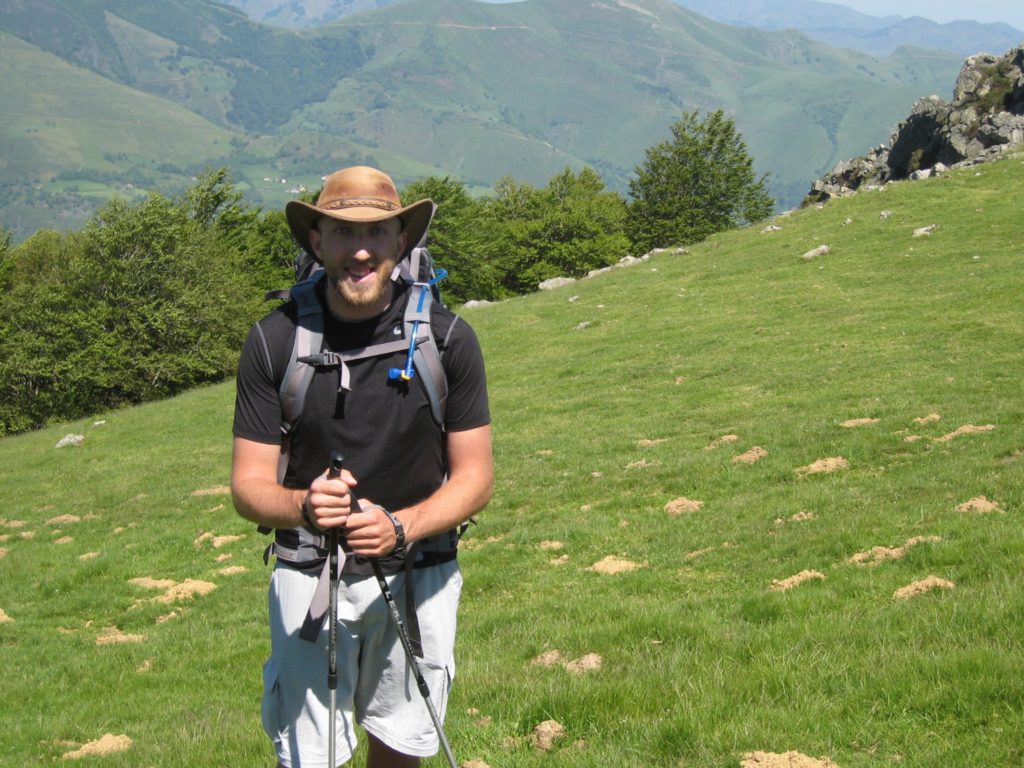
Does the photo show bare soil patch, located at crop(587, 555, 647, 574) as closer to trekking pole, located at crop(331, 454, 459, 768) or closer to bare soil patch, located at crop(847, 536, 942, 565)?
bare soil patch, located at crop(847, 536, 942, 565)

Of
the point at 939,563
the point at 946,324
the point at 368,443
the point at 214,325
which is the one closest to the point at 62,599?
the point at 368,443

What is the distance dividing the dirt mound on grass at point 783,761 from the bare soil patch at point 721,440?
1121 centimetres

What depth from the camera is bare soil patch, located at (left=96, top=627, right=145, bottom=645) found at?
10.6 meters

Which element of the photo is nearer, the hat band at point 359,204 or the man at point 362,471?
the man at point 362,471

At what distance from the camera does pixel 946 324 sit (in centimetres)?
2188

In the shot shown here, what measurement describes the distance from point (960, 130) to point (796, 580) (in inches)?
2088

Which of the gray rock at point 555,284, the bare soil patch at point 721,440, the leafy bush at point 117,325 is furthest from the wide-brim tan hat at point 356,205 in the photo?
the leafy bush at point 117,325

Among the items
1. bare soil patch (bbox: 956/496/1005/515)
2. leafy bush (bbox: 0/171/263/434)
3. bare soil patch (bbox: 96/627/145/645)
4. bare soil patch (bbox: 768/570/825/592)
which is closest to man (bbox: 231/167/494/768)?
bare soil patch (bbox: 768/570/825/592)

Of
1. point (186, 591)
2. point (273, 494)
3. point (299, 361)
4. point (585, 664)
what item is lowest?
point (186, 591)

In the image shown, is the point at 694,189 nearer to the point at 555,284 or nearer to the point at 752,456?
the point at 555,284

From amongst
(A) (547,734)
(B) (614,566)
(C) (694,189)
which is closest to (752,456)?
(B) (614,566)

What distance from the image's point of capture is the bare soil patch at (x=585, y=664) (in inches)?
254

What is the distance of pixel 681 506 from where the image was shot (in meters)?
12.5

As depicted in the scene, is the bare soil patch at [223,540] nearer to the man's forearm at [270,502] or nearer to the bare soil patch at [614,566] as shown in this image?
the bare soil patch at [614,566]
